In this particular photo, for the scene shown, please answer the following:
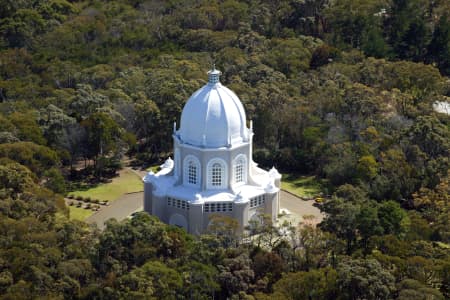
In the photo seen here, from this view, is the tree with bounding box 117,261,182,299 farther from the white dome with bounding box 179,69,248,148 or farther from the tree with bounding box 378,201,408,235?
the tree with bounding box 378,201,408,235

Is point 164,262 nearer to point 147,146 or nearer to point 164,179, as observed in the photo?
point 164,179

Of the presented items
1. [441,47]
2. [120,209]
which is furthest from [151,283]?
[441,47]

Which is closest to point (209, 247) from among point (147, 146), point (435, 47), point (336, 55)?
point (147, 146)

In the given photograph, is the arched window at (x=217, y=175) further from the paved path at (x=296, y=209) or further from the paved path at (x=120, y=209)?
the paved path at (x=120, y=209)

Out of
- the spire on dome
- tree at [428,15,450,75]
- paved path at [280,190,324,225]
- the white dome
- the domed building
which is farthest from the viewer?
tree at [428,15,450,75]

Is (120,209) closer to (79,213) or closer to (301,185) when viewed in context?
(79,213)

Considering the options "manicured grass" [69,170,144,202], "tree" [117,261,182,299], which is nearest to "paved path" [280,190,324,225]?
"manicured grass" [69,170,144,202]
